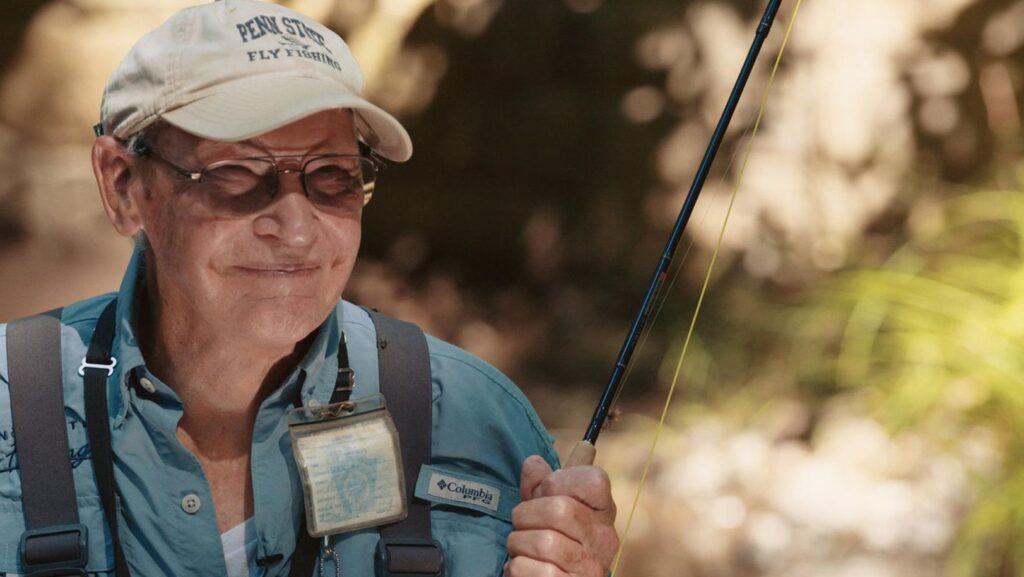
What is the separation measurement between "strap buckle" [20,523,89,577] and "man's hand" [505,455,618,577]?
53 cm

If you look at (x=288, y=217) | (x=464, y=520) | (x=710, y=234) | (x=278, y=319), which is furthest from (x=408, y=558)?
(x=710, y=234)

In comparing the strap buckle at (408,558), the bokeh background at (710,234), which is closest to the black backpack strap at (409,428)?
the strap buckle at (408,558)

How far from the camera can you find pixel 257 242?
174 centimetres

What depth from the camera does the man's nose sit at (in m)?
1.73

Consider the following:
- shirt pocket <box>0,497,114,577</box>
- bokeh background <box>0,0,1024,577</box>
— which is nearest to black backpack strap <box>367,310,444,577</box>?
shirt pocket <box>0,497,114,577</box>

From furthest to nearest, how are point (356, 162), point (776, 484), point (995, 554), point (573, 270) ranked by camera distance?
point (573, 270)
point (776, 484)
point (995, 554)
point (356, 162)

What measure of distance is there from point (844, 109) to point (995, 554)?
144 centimetres

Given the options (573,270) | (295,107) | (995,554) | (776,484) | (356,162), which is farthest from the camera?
(573,270)

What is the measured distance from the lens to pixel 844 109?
167 inches

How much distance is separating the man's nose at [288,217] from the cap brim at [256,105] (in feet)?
0.28

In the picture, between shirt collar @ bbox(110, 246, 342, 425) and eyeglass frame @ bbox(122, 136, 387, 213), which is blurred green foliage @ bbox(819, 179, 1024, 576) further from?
eyeglass frame @ bbox(122, 136, 387, 213)

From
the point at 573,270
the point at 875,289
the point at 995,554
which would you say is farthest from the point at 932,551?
the point at 573,270

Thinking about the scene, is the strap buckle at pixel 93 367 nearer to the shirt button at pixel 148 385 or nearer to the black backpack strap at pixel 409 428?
the shirt button at pixel 148 385

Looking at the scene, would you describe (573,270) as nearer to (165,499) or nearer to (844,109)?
(844,109)
